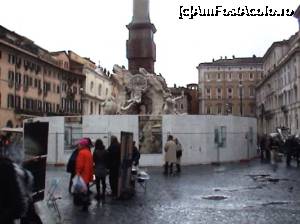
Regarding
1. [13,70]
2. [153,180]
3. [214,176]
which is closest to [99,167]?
[153,180]

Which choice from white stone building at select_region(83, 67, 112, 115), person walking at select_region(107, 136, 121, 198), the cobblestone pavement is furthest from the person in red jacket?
white stone building at select_region(83, 67, 112, 115)

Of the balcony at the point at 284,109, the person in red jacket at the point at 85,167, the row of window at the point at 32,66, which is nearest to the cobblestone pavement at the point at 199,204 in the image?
the person in red jacket at the point at 85,167

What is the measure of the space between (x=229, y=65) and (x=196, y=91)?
1230 centimetres

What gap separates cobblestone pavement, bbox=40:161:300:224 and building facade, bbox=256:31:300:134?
45.9 meters

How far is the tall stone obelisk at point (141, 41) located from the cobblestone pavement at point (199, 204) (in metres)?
12.3

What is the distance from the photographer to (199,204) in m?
11.9

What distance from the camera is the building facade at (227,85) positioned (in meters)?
112

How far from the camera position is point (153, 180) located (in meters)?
17.7

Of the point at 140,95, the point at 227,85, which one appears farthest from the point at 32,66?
the point at 227,85

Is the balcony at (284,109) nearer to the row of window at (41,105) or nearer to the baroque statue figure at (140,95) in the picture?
the row of window at (41,105)

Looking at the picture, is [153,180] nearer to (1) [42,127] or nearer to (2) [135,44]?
(1) [42,127]

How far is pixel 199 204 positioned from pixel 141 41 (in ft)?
58.5

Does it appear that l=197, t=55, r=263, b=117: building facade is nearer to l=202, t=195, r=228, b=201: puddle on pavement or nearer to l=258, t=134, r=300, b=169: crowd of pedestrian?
l=258, t=134, r=300, b=169: crowd of pedestrian

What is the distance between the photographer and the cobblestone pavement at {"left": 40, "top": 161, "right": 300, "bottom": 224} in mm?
9938
